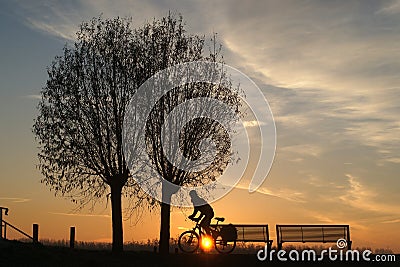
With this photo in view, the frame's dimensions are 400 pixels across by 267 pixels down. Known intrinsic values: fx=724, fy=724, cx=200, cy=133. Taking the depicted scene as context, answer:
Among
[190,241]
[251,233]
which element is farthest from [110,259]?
[251,233]

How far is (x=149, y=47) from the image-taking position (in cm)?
4459

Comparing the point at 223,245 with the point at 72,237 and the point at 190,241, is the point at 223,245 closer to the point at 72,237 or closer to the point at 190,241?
the point at 190,241

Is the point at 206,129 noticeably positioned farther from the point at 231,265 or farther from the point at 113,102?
the point at 231,265

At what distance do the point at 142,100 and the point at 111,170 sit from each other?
4555 millimetres

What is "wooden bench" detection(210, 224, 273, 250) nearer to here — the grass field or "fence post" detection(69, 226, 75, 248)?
the grass field

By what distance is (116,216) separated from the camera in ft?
136

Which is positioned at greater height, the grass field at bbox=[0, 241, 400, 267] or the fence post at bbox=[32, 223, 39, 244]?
the fence post at bbox=[32, 223, 39, 244]

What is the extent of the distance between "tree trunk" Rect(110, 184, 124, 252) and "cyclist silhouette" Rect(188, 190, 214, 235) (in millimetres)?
6587

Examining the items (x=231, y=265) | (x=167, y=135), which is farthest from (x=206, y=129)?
(x=231, y=265)

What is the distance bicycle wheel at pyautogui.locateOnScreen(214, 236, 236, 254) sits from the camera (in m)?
36.9

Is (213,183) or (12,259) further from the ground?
(213,183)

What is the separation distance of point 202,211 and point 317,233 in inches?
295

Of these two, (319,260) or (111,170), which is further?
(111,170)

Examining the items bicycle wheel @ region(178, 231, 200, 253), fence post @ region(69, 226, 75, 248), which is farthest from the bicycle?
fence post @ region(69, 226, 75, 248)
